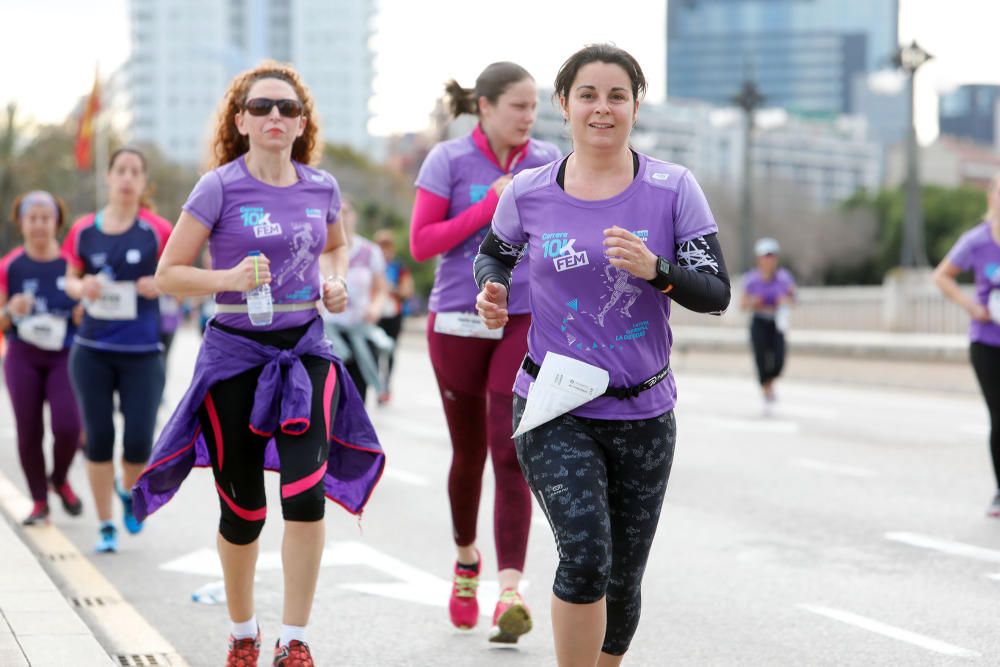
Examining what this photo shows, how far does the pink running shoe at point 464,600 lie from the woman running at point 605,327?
1.76 metres

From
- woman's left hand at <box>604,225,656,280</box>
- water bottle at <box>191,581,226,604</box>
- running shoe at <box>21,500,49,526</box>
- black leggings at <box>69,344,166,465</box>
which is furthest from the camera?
running shoe at <box>21,500,49,526</box>

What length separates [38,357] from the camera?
8812mm

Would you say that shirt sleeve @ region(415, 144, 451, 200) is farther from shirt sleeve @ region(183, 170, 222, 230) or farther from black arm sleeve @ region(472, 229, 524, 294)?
black arm sleeve @ region(472, 229, 524, 294)

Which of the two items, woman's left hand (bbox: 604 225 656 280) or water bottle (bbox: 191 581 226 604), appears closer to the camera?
woman's left hand (bbox: 604 225 656 280)

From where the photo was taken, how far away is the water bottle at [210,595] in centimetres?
676

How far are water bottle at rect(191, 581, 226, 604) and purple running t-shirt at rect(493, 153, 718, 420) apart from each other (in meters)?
3.08

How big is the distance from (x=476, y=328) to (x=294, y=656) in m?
1.54

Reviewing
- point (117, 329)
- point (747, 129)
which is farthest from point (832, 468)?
point (747, 129)

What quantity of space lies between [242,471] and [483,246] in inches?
47.7

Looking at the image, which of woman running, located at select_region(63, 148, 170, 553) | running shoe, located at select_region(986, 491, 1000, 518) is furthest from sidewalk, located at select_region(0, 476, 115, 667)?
running shoe, located at select_region(986, 491, 1000, 518)

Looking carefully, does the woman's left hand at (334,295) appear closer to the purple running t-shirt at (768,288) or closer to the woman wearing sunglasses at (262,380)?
the woman wearing sunglasses at (262,380)

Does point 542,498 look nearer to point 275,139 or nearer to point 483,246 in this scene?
point 483,246

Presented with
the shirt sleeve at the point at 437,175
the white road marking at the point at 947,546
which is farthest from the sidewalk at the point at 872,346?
the shirt sleeve at the point at 437,175

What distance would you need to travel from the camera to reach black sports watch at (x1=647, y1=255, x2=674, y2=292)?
3.96m
